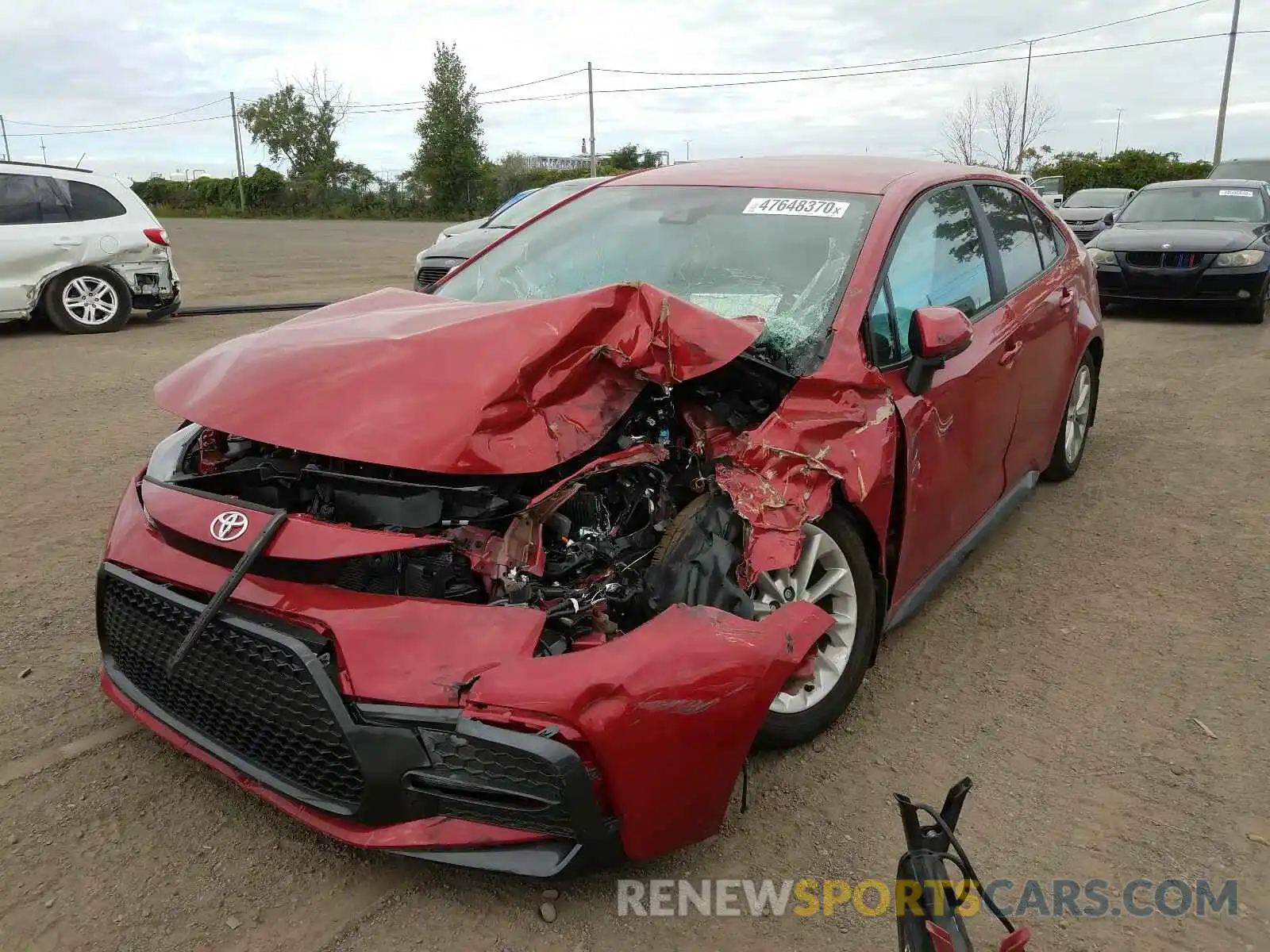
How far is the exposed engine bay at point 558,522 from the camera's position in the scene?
7.51 ft

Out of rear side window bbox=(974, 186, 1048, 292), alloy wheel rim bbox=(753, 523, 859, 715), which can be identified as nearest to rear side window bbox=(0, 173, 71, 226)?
rear side window bbox=(974, 186, 1048, 292)

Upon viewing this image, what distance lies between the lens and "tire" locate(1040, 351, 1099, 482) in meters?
5.01

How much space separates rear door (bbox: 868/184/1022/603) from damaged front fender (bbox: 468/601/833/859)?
1.05 metres

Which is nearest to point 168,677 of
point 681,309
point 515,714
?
point 515,714

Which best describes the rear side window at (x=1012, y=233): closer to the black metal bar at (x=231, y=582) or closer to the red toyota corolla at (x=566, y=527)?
the red toyota corolla at (x=566, y=527)

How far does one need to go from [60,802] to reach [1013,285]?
3819 mm

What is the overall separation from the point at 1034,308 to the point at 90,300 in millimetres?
9550

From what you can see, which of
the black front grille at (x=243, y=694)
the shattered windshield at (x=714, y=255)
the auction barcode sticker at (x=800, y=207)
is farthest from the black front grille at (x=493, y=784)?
the auction barcode sticker at (x=800, y=207)

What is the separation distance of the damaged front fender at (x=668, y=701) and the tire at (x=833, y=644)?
1.50 feet

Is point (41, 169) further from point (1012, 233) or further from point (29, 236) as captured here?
point (1012, 233)

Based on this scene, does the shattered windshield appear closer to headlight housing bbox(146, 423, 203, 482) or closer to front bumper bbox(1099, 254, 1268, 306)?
headlight housing bbox(146, 423, 203, 482)

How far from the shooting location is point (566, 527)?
2.46m
